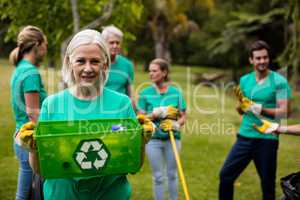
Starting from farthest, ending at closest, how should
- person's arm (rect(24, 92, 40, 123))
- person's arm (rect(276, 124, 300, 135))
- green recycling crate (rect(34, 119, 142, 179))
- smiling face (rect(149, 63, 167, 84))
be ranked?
smiling face (rect(149, 63, 167, 84)) → person's arm (rect(24, 92, 40, 123)) → person's arm (rect(276, 124, 300, 135)) → green recycling crate (rect(34, 119, 142, 179))

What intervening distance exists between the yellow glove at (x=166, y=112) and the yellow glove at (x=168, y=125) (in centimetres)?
5

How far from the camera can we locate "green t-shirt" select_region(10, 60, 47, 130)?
3152 millimetres

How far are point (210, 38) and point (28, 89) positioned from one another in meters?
28.0

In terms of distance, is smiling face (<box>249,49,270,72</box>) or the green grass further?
the green grass

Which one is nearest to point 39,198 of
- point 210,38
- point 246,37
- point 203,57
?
point 246,37

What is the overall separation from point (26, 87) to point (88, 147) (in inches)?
51.1

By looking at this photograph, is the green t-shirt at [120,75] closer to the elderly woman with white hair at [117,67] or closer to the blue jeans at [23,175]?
the elderly woman with white hair at [117,67]

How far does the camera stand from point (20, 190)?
11.3 ft

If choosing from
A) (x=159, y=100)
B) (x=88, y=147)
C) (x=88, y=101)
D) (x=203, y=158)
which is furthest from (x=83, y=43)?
(x=203, y=158)

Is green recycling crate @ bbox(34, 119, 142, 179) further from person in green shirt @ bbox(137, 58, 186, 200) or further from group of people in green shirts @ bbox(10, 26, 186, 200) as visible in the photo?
person in green shirt @ bbox(137, 58, 186, 200)

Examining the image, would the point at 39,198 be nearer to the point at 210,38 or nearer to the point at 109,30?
the point at 109,30

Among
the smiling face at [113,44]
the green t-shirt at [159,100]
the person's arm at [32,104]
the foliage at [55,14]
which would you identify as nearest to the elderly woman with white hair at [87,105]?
the person's arm at [32,104]

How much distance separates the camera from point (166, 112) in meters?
4.13

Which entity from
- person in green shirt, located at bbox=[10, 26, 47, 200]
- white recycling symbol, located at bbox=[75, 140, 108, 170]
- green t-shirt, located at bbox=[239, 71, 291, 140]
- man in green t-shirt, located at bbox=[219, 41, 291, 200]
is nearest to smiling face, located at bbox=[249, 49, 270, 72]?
man in green t-shirt, located at bbox=[219, 41, 291, 200]
